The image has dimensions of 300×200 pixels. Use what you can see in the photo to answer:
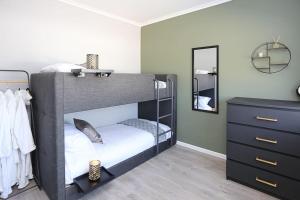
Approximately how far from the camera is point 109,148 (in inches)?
92.4

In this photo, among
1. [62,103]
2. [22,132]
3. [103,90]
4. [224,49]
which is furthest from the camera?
[224,49]

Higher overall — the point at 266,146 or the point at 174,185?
the point at 266,146

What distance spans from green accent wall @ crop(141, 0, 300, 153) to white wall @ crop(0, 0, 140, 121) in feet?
2.55

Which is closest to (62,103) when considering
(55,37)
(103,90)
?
(103,90)

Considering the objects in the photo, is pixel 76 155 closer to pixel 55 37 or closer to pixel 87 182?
pixel 87 182

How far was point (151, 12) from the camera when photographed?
327 cm

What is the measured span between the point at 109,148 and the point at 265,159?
1.84 metres

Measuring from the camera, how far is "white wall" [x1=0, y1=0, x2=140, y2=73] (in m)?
2.29

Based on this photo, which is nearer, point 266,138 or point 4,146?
point 4,146

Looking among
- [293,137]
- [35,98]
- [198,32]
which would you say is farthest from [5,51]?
[293,137]

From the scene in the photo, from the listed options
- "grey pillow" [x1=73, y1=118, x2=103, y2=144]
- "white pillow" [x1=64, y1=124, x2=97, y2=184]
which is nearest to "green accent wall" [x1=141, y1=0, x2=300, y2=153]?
"grey pillow" [x1=73, y1=118, x2=103, y2=144]

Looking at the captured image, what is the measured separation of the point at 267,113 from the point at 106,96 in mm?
1836

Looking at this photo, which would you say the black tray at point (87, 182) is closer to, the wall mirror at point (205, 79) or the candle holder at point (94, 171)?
the candle holder at point (94, 171)

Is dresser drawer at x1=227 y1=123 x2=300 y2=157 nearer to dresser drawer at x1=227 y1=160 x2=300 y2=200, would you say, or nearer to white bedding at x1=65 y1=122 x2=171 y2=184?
dresser drawer at x1=227 y1=160 x2=300 y2=200
